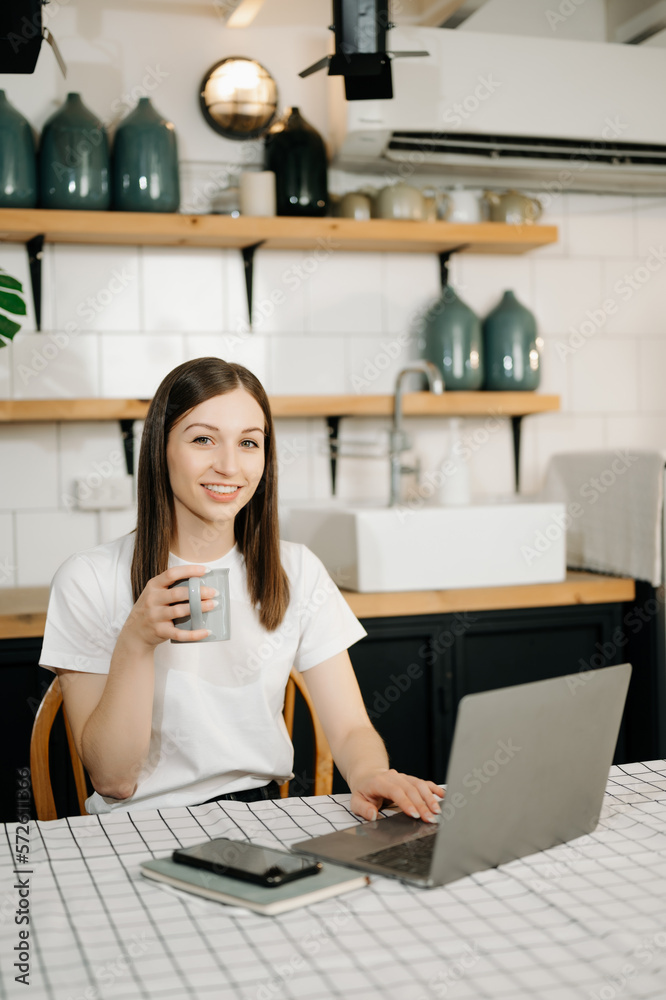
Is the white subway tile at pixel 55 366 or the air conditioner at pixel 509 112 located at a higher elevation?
the air conditioner at pixel 509 112

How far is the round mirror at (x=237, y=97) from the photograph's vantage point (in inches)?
108

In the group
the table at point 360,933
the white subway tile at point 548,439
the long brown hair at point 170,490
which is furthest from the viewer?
the white subway tile at point 548,439

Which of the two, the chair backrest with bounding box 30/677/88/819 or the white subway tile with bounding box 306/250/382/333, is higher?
the white subway tile with bounding box 306/250/382/333

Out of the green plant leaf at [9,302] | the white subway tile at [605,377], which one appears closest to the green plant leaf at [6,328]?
the green plant leaf at [9,302]

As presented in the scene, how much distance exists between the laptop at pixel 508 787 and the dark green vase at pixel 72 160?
1.98 meters

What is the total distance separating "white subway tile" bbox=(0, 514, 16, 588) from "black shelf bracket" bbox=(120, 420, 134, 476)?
0.34 metres

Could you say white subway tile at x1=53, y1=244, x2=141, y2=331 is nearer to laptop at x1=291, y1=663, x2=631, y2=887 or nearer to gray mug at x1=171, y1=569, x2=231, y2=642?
gray mug at x1=171, y1=569, x2=231, y2=642

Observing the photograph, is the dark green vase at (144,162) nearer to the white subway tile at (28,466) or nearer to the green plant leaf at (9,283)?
the green plant leaf at (9,283)

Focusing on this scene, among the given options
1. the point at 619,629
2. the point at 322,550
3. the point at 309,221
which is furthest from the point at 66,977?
the point at 309,221

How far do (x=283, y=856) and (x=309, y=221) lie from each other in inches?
80.8

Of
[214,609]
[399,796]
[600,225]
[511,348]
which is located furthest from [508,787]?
[600,225]

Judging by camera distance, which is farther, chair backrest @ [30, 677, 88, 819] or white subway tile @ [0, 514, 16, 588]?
white subway tile @ [0, 514, 16, 588]

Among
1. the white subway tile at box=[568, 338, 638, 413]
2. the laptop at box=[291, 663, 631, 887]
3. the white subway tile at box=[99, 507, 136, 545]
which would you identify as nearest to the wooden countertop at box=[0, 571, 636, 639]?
the white subway tile at box=[99, 507, 136, 545]

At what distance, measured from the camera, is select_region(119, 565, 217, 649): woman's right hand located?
1.10m
